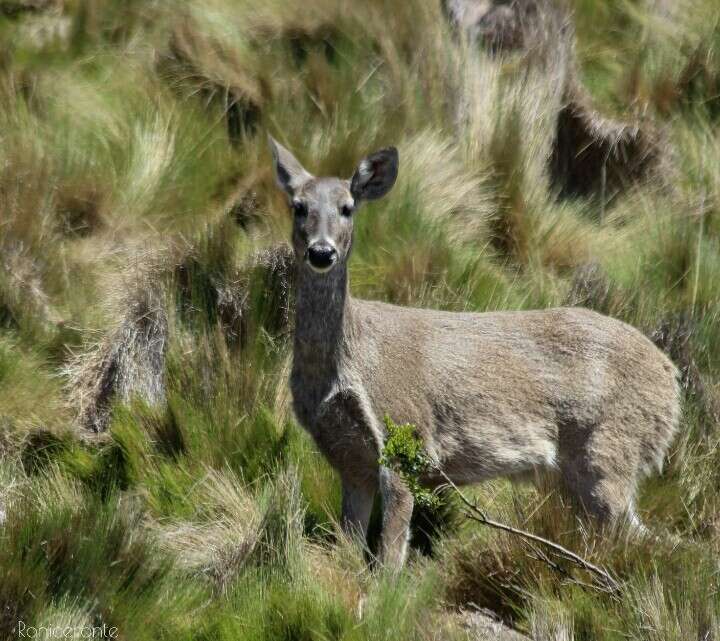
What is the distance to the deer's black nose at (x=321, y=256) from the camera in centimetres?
566

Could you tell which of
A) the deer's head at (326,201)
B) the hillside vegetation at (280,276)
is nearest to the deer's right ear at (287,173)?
the deer's head at (326,201)

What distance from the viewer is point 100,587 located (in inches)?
207

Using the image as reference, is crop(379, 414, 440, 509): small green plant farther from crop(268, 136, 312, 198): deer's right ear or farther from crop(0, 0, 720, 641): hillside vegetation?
crop(268, 136, 312, 198): deer's right ear

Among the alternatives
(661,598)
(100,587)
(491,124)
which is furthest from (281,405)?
(491,124)

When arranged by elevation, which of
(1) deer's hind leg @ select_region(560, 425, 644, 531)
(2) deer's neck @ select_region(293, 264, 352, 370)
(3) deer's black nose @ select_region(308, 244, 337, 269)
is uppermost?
(3) deer's black nose @ select_region(308, 244, 337, 269)

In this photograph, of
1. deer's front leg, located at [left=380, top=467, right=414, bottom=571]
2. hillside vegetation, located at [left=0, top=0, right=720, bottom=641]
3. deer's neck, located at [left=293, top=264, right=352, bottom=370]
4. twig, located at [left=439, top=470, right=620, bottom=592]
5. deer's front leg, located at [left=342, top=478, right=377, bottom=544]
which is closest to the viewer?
twig, located at [left=439, top=470, right=620, bottom=592]

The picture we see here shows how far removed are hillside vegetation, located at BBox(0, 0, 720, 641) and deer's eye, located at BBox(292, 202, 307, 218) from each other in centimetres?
133

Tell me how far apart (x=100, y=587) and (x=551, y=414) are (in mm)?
2354

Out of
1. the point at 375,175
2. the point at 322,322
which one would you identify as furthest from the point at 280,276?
the point at 322,322

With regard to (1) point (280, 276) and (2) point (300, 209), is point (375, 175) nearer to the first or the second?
(2) point (300, 209)

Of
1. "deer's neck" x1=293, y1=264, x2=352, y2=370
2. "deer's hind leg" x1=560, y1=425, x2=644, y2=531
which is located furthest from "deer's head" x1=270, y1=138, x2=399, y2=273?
"deer's hind leg" x1=560, y1=425, x2=644, y2=531

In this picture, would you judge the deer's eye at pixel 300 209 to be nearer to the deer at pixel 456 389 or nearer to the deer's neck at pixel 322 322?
the deer at pixel 456 389

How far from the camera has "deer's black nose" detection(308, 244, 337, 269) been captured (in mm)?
5664

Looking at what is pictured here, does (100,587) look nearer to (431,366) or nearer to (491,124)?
(431,366)
